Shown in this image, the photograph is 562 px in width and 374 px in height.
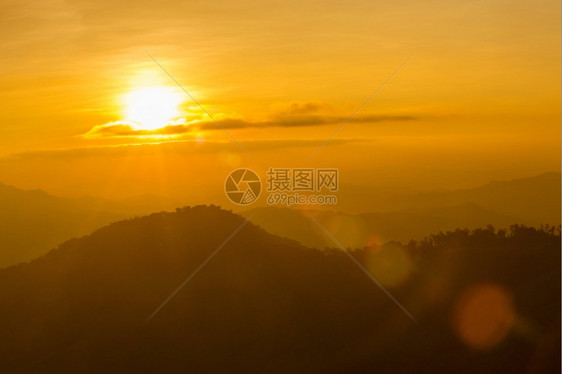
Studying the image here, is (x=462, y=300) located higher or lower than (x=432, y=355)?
higher

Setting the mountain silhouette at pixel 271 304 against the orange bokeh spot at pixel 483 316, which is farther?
the mountain silhouette at pixel 271 304

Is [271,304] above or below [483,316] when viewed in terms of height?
above

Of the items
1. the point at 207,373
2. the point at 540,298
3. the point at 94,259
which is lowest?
the point at 207,373

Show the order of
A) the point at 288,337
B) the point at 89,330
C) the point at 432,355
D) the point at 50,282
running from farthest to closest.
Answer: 1. the point at 50,282
2. the point at 89,330
3. the point at 288,337
4. the point at 432,355

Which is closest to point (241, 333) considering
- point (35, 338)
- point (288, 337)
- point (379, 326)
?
point (288, 337)

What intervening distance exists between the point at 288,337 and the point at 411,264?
23.3ft

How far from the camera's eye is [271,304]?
97.3 feet

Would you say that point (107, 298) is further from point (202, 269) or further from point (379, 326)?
point (379, 326)

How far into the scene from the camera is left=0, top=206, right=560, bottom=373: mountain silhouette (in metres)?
23.0

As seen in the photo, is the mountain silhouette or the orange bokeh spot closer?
the orange bokeh spot

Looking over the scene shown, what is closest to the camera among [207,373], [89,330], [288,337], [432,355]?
[432,355]

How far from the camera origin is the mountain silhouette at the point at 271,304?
2302cm

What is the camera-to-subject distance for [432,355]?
22.3m

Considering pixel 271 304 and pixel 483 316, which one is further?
pixel 271 304
